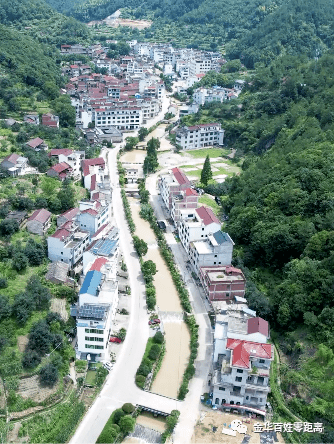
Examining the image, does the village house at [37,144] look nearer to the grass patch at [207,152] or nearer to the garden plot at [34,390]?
the grass patch at [207,152]

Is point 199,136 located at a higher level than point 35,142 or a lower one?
lower

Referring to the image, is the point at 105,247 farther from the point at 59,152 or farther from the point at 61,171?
the point at 59,152

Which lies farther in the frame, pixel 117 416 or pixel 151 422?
pixel 151 422

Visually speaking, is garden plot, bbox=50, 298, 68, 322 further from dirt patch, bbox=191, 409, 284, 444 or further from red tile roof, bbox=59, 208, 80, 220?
dirt patch, bbox=191, 409, 284, 444

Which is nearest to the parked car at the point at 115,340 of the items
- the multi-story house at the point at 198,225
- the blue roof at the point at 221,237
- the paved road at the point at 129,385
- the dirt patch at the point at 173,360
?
the paved road at the point at 129,385

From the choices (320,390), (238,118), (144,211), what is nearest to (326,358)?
(320,390)

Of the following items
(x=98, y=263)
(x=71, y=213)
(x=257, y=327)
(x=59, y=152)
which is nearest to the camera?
(x=257, y=327)

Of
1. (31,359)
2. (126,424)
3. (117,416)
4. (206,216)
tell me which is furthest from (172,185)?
(126,424)
